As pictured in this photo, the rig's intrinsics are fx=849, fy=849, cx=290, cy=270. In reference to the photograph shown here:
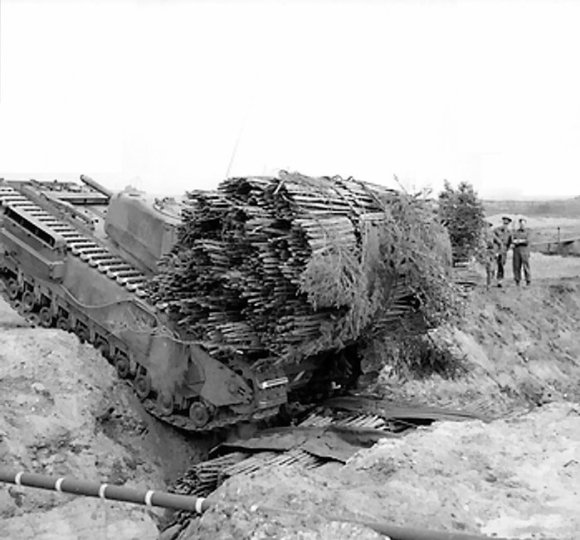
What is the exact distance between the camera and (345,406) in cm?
1016

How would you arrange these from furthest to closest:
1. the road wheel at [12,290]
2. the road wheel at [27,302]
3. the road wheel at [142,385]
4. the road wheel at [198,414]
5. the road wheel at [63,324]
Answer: the road wheel at [12,290] < the road wheel at [27,302] < the road wheel at [63,324] < the road wheel at [142,385] < the road wheel at [198,414]

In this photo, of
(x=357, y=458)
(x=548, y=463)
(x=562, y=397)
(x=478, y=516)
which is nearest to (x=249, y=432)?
(x=357, y=458)

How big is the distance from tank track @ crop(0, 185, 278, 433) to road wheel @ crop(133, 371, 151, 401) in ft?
0.31

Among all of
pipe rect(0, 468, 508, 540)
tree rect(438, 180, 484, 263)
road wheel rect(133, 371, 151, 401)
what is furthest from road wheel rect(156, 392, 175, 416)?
tree rect(438, 180, 484, 263)

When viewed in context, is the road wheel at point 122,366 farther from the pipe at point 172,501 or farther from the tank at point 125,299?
the pipe at point 172,501

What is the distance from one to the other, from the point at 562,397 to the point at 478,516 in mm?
9888

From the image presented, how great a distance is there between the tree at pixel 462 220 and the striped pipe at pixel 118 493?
5.36 meters

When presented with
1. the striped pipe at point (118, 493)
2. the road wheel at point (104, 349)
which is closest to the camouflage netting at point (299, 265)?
the road wheel at point (104, 349)

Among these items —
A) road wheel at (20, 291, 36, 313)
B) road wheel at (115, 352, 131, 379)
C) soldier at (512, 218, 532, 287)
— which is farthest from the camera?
soldier at (512, 218, 532, 287)

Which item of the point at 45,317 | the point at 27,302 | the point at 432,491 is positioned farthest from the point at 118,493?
the point at 27,302

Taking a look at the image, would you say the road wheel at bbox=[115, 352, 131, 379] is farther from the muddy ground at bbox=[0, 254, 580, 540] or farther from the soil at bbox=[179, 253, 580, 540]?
the soil at bbox=[179, 253, 580, 540]

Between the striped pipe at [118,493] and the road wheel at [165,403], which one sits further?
the road wheel at [165,403]

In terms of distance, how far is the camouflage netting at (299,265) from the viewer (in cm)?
806

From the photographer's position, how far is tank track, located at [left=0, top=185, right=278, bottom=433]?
31.7 ft
